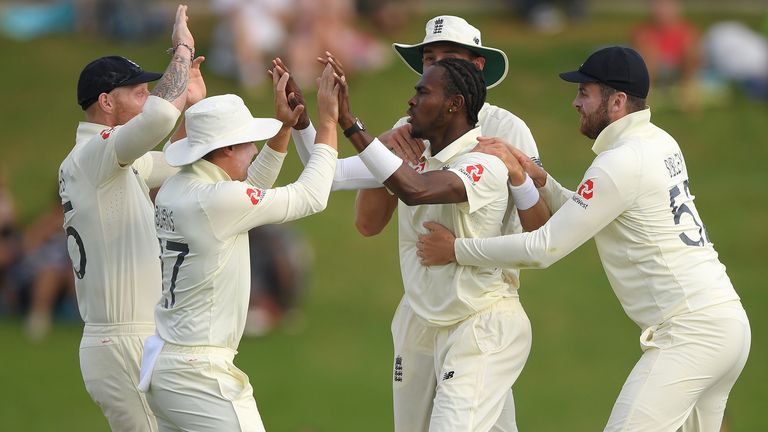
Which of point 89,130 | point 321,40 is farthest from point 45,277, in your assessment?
point 89,130

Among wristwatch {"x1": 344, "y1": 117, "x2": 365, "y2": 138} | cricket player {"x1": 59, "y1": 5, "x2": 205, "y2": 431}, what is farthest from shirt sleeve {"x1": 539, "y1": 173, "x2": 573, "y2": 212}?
cricket player {"x1": 59, "y1": 5, "x2": 205, "y2": 431}

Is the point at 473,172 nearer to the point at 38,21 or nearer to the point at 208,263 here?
the point at 208,263

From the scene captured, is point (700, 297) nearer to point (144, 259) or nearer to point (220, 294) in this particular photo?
point (220, 294)

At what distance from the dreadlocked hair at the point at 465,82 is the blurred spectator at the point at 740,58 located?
37.8ft

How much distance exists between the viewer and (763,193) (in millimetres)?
15836

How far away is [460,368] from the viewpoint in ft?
20.9

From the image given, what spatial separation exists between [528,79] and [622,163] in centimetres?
1127

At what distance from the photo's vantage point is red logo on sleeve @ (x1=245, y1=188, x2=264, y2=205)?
5891 millimetres

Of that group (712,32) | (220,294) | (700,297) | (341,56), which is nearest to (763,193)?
(712,32)

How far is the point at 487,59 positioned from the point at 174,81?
167cm

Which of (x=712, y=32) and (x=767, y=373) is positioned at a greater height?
(x=712, y=32)

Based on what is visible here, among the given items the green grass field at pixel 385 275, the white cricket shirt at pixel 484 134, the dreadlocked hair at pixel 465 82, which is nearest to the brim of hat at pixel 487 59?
the white cricket shirt at pixel 484 134

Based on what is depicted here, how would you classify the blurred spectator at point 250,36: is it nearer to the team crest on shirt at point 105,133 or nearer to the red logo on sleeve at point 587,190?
the team crest on shirt at point 105,133

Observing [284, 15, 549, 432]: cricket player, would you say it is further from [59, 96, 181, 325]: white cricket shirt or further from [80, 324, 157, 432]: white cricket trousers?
[80, 324, 157, 432]: white cricket trousers
